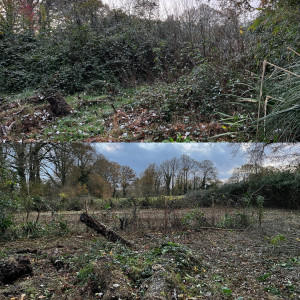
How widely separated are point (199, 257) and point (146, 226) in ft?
8.06

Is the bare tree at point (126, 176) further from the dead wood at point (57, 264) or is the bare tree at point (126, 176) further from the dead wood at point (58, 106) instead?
the dead wood at point (57, 264)

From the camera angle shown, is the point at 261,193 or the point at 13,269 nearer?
the point at 13,269

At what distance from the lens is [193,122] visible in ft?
16.2

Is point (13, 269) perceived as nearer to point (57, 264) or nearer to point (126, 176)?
point (57, 264)

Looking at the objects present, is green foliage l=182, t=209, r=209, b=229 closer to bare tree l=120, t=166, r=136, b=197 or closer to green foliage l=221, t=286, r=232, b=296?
bare tree l=120, t=166, r=136, b=197

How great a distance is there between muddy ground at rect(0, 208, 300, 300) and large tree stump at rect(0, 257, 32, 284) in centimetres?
6

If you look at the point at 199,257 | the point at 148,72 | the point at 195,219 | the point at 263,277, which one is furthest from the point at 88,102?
the point at 263,277

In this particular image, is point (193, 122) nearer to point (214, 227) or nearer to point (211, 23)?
point (214, 227)

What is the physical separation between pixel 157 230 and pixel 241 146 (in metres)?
3.46

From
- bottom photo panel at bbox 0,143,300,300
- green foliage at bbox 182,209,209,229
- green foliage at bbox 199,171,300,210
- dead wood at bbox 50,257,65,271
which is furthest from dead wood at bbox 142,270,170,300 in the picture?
green foliage at bbox 199,171,300,210

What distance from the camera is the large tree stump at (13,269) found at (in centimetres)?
287

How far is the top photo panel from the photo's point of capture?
265cm

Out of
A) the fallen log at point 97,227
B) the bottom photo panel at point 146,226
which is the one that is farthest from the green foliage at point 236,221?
the fallen log at point 97,227

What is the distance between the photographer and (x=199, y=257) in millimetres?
3680
